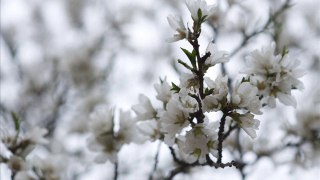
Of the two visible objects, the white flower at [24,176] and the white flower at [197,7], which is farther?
the white flower at [24,176]

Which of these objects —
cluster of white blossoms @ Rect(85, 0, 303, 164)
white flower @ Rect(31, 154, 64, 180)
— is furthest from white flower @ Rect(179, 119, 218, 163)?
white flower @ Rect(31, 154, 64, 180)

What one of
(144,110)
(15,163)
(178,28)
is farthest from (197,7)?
(15,163)

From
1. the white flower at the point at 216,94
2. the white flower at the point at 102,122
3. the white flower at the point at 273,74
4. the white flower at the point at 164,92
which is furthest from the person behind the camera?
the white flower at the point at 102,122

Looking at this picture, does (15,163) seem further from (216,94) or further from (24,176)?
(216,94)

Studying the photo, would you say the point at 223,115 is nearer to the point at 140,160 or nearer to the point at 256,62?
the point at 256,62

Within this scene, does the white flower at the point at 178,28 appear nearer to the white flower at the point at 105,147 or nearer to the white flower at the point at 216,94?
the white flower at the point at 216,94

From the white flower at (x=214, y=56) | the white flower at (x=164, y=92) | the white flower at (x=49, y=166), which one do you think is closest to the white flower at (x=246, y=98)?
the white flower at (x=214, y=56)

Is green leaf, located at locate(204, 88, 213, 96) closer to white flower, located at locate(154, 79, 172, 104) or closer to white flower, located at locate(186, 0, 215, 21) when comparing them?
white flower, located at locate(186, 0, 215, 21)
